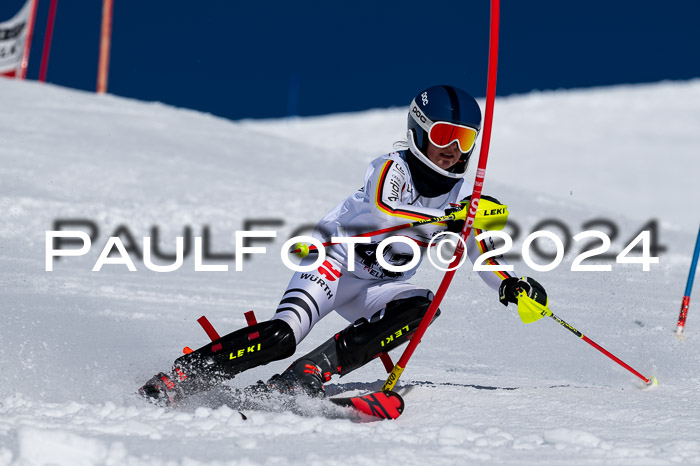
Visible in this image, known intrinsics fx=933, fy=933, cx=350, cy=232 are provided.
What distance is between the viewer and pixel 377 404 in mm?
3594

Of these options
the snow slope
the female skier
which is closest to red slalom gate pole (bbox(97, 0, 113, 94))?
the snow slope

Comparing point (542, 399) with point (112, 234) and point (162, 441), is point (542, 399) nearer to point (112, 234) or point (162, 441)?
point (162, 441)

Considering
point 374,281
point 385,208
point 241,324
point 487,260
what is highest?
point 385,208

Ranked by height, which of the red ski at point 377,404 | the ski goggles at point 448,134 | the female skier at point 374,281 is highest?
the ski goggles at point 448,134

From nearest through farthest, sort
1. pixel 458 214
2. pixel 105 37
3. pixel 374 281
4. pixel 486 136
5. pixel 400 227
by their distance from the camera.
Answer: pixel 486 136 < pixel 458 214 < pixel 400 227 < pixel 374 281 < pixel 105 37

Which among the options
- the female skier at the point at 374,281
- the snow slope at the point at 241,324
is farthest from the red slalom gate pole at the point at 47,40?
the female skier at the point at 374,281

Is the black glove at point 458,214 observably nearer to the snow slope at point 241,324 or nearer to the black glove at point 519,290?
the black glove at point 519,290

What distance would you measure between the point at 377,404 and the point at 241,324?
2634mm

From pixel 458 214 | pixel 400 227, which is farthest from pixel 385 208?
pixel 458 214

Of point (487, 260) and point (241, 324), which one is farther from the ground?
point (487, 260)

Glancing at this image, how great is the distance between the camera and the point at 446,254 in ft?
30.8

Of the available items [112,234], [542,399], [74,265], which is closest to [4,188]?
[112,234]

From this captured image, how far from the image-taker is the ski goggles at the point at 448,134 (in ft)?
12.6

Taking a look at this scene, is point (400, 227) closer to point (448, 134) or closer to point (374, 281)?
point (374, 281)
